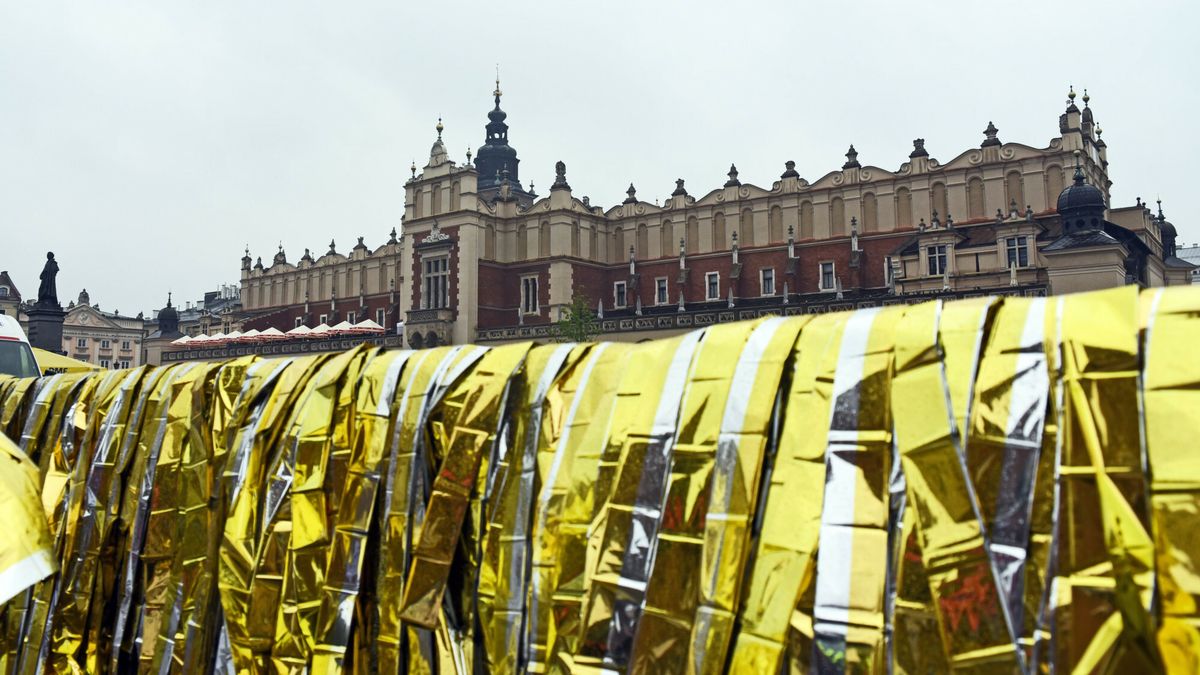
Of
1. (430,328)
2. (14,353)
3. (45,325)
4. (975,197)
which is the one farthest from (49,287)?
(975,197)

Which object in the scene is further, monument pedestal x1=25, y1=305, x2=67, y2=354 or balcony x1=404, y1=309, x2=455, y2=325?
balcony x1=404, y1=309, x2=455, y2=325

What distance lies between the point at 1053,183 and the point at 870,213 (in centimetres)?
790

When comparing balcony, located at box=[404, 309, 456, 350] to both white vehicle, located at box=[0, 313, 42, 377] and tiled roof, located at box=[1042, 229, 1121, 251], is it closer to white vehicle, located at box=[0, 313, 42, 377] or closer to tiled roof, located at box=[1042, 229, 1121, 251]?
tiled roof, located at box=[1042, 229, 1121, 251]

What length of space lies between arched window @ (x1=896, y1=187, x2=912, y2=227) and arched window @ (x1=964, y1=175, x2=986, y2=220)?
2.59m

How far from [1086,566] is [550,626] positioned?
4.96ft

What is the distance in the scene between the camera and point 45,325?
28688mm

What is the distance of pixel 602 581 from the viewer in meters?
2.42

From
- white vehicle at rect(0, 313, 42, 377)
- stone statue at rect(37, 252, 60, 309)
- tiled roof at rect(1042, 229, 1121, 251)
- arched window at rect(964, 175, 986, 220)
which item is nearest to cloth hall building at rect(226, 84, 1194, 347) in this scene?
arched window at rect(964, 175, 986, 220)

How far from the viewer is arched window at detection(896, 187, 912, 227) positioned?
38.9 m

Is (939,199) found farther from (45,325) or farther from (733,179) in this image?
(45,325)

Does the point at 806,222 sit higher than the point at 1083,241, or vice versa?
the point at 806,222

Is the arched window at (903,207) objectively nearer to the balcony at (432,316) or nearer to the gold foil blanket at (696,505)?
the balcony at (432,316)

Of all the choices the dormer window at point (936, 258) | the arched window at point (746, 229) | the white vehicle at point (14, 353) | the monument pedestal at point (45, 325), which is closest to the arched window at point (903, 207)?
the dormer window at point (936, 258)

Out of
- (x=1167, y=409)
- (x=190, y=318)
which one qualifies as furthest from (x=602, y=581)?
(x=190, y=318)
